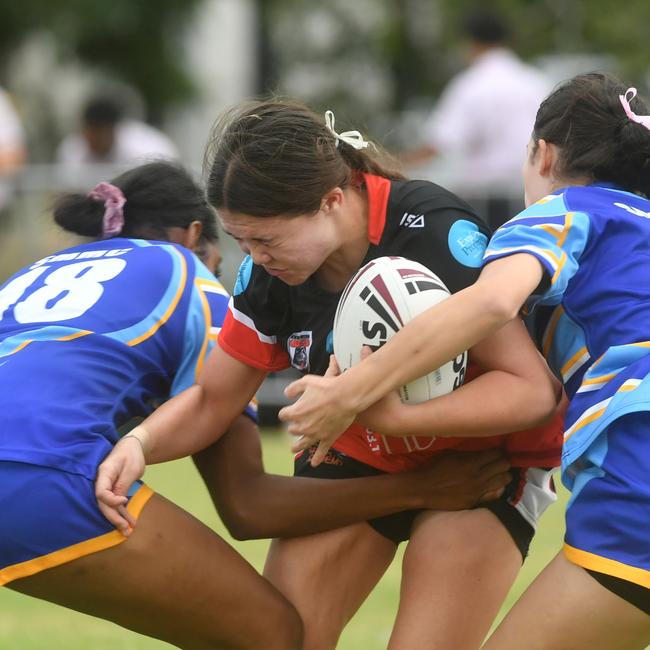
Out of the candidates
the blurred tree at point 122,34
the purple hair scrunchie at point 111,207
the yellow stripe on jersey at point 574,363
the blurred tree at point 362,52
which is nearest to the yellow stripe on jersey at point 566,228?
the yellow stripe on jersey at point 574,363

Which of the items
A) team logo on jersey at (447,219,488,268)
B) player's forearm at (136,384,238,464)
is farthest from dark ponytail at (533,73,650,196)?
player's forearm at (136,384,238,464)

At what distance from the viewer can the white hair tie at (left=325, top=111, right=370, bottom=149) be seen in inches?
146

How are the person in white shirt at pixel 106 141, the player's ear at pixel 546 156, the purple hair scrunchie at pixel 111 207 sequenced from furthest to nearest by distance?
the person in white shirt at pixel 106 141 < the purple hair scrunchie at pixel 111 207 < the player's ear at pixel 546 156

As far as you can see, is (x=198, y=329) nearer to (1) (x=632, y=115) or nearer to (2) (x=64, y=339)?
(2) (x=64, y=339)

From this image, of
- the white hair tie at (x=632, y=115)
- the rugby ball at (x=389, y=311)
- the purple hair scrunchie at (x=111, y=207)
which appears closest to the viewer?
the rugby ball at (x=389, y=311)

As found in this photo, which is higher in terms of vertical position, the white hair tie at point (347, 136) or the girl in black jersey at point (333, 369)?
the white hair tie at point (347, 136)

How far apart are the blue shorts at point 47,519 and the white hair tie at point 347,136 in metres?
1.14

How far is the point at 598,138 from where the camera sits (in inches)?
139

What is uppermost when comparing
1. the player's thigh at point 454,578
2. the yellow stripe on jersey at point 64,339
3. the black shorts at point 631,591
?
the yellow stripe on jersey at point 64,339

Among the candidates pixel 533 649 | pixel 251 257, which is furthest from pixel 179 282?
pixel 533 649

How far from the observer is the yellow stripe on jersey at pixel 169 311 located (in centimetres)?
385

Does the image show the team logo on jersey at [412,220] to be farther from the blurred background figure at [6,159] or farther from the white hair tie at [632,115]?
the blurred background figure at [6,159]

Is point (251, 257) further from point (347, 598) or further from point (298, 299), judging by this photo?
point (347, 598)

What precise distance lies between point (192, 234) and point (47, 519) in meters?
1.20
